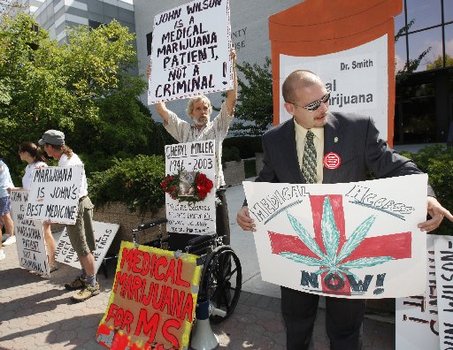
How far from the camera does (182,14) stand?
3580 mm

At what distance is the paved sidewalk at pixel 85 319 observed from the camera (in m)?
3.20

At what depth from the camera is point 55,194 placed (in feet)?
14.3

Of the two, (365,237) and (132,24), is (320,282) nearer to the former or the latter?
(365,237)

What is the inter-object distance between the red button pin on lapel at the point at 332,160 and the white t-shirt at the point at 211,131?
1.56 meters

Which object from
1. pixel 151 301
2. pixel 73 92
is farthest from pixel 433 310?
pixel 73 92

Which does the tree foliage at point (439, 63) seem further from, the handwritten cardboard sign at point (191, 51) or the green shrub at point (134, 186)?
the handwritten cardboard sign at point (191, 51)

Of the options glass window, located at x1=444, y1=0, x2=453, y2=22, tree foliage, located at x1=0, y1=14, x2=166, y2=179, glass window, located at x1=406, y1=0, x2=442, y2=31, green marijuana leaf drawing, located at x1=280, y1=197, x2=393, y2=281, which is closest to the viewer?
green marijuana leaf drawing, located at x1=280, y1=197, x2=393, y2=281

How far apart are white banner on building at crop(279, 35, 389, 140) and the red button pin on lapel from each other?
1.14 m

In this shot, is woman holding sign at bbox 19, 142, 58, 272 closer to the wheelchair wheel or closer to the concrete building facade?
the wheelchair wheel

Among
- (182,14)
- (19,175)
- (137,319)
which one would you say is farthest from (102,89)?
(137,319)

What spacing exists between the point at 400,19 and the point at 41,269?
1999cm

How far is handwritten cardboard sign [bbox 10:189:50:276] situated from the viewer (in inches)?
198

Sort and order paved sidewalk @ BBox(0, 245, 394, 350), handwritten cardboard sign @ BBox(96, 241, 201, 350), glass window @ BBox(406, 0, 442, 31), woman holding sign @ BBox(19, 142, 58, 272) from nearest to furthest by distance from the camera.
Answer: handwritten cardboard sign @ BBox(96, 241, 201, 350) < paved sidewalk @ BBox(0, 245, 394, 350) < woman holding sign @ BBox(19, 142, 58, 272) < glass window @ BBox(406, 0, 442, 31)

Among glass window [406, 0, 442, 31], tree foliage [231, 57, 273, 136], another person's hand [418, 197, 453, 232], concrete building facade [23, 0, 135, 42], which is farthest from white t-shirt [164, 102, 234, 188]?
concrete building facade [23, 0, 135, 42]
